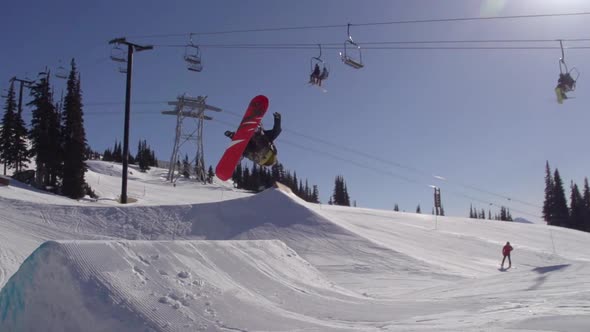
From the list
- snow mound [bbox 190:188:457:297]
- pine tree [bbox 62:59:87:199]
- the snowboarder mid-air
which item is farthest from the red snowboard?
pine tree [bbox 62:59:87:199]

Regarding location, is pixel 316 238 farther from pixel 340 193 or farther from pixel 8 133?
pixel 340 193

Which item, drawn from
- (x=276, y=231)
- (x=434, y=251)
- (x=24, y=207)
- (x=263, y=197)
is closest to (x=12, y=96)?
(x=24, y=207)

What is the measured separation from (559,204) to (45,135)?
6229cm

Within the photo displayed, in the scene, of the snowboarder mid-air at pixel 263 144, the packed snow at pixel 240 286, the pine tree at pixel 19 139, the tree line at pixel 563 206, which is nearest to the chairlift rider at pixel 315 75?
the snowboarder mid-air at pixel 263 144

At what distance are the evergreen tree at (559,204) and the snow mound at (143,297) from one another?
2464 inches

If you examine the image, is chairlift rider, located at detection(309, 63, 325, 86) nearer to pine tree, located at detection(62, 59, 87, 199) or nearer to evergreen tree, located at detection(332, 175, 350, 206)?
pine tree, located at detection(62, 59, 87, 199)

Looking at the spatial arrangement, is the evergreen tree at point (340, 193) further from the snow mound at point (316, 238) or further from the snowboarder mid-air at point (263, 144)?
the snowboarder mid-air at point (263, 144)

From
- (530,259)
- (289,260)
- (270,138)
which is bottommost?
(530,259)

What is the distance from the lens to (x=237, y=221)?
20.5 metres

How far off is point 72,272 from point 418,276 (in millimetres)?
12349

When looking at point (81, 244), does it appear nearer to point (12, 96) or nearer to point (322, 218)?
point (322, 218)

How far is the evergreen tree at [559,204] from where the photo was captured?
5966cm

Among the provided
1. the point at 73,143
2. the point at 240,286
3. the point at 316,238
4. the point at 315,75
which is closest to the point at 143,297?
the point at 240,286

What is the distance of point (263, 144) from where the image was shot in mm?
9969
